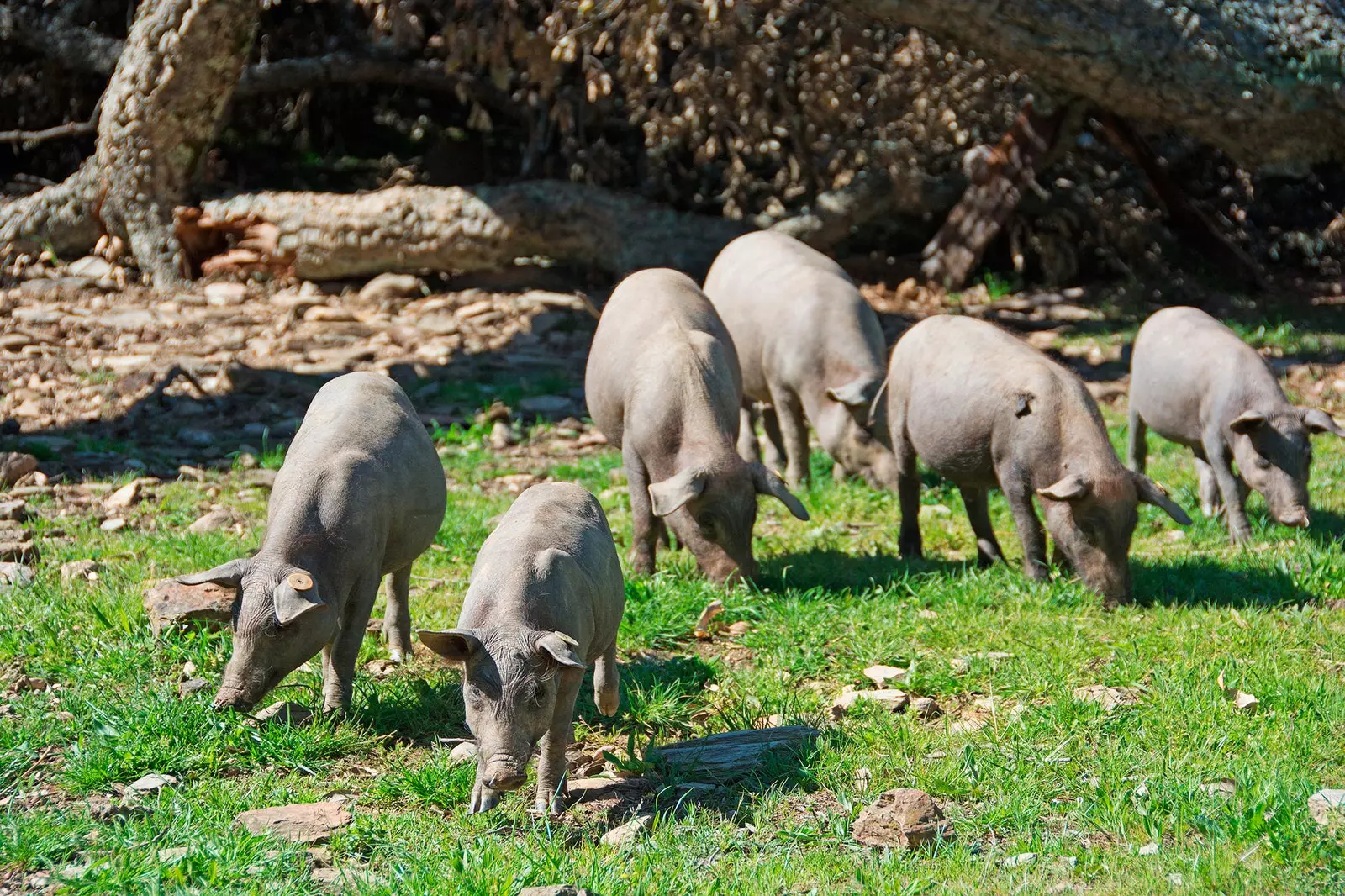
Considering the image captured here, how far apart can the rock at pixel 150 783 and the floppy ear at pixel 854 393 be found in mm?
4939

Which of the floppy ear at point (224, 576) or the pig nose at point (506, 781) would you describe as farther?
the floppy ear at point (224, 576)

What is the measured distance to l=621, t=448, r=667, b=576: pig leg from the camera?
7.41 m

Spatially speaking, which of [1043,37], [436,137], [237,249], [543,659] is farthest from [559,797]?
[436,137]

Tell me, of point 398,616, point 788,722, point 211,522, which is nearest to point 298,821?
point 398,616

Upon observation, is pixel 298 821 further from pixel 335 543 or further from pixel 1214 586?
pixel 1214 586

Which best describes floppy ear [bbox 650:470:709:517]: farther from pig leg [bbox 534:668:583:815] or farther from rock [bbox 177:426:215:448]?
rock [bbox 177:426:215:448]

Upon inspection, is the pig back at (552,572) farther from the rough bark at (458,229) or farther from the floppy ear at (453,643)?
the rough bark at (458,229)

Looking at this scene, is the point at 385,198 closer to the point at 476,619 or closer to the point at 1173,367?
the point at 1173,367

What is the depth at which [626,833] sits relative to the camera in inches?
181

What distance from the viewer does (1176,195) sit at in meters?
14.7

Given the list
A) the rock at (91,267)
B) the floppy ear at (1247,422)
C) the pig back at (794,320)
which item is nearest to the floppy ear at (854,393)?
the pig back at (794,320)

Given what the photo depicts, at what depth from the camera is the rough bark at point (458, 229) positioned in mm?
13164

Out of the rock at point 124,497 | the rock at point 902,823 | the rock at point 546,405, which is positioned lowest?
the rock at point 546,405

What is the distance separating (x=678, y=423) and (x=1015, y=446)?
1.70 metres
